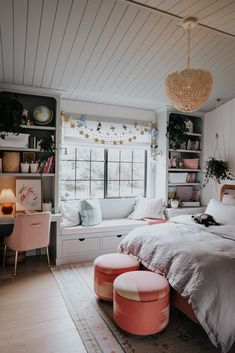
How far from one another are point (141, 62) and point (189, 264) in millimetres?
2405

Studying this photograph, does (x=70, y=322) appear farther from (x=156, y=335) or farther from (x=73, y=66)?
(x=73, y=66)

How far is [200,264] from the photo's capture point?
2055 millimetres

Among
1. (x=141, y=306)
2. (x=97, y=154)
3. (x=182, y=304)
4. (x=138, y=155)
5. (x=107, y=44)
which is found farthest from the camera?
(x=138, y=155)

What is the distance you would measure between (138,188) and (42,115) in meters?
2.19

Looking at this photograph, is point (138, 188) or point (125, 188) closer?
point (125, 188)

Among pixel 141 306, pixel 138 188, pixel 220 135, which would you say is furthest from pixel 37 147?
pixel 220 135

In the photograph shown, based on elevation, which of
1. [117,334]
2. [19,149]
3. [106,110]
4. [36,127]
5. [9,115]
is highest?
[106,110]

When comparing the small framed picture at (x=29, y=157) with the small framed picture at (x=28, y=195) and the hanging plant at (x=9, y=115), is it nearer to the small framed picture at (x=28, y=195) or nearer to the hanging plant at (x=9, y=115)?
the small framed picture at (x=28, y=195)

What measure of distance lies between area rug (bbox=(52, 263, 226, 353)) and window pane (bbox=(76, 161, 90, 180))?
6.67 feet

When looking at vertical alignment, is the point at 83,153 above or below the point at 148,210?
above

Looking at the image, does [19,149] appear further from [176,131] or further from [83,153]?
[176,131]

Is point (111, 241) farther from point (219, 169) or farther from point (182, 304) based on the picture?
point (219, 169)

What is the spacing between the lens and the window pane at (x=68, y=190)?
425 cm

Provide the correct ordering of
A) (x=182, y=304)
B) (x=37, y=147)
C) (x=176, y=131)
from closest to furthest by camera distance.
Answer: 1. (x=182, y=304)
2. (x=37, y=147)
3. (x=176, y=131)
